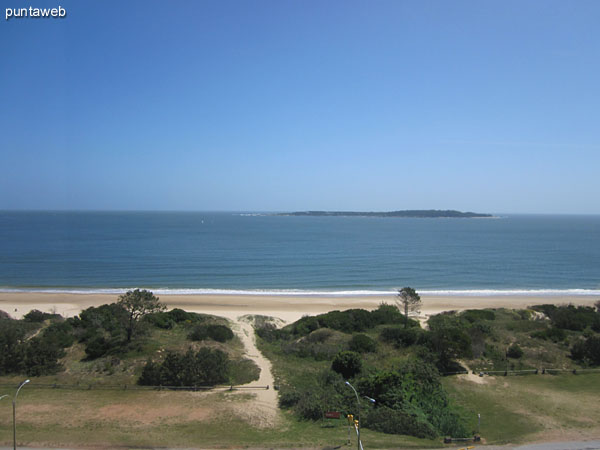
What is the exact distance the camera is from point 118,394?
18219 millimetres

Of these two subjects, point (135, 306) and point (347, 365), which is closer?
point (347, 365)

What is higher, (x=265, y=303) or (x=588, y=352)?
(x=588, y=352)

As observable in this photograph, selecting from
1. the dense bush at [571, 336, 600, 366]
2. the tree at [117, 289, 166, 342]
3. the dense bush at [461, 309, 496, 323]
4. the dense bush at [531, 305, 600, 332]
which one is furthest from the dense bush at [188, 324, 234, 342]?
the dense bush at [531, 305, 600, 332]

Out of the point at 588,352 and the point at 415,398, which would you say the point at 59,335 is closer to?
the point at 415,398

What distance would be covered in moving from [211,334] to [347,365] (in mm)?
9943

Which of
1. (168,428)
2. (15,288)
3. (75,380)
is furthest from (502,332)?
(15,288)

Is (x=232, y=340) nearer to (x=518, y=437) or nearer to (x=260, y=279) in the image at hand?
(x=518, y=437)

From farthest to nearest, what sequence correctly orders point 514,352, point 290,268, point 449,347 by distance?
A: point 290,268, point 514,352, point 449,347

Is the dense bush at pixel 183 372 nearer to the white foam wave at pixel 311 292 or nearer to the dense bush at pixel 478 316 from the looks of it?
the dense bush at pixel 478 316

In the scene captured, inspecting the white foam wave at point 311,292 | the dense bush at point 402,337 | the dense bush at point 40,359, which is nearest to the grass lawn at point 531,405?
the dense bush at point 402,337

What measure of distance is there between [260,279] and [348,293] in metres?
13.6

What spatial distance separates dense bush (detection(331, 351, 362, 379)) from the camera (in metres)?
20.2

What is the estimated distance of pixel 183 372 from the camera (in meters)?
19.3

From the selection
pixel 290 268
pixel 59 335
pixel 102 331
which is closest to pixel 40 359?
pixel 59 335
